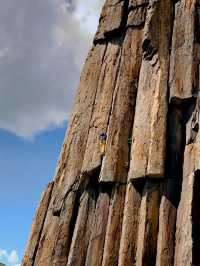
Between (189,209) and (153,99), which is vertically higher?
(153,99)

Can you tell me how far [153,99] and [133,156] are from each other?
1.20 metres

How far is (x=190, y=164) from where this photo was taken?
7.98m

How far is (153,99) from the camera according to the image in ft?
29.9

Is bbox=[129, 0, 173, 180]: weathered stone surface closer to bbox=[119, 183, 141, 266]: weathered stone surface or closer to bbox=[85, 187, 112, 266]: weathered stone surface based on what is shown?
bbox=[119, 183, 141, 266]: weathered stone surface

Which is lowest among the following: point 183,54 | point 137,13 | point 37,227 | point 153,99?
point 37,227

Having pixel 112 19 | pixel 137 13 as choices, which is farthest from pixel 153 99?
pixel 112 19

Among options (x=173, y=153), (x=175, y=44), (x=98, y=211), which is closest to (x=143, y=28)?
(x=175, y=44)

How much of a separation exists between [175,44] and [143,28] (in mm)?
1541

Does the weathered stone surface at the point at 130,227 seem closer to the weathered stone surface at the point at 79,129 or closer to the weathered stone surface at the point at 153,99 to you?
the weathered stone surface at the point at 153,99

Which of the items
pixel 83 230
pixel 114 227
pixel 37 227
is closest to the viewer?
pixel 114 227

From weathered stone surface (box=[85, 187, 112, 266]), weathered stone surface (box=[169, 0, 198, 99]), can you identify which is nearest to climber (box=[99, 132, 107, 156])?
weathered stone surface (box=[85, 187, 112, 266])

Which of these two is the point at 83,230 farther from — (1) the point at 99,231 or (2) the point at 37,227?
(2) the point at 37,227

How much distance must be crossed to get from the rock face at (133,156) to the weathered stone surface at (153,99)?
0.02 m

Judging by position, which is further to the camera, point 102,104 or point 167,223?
point 102,104
